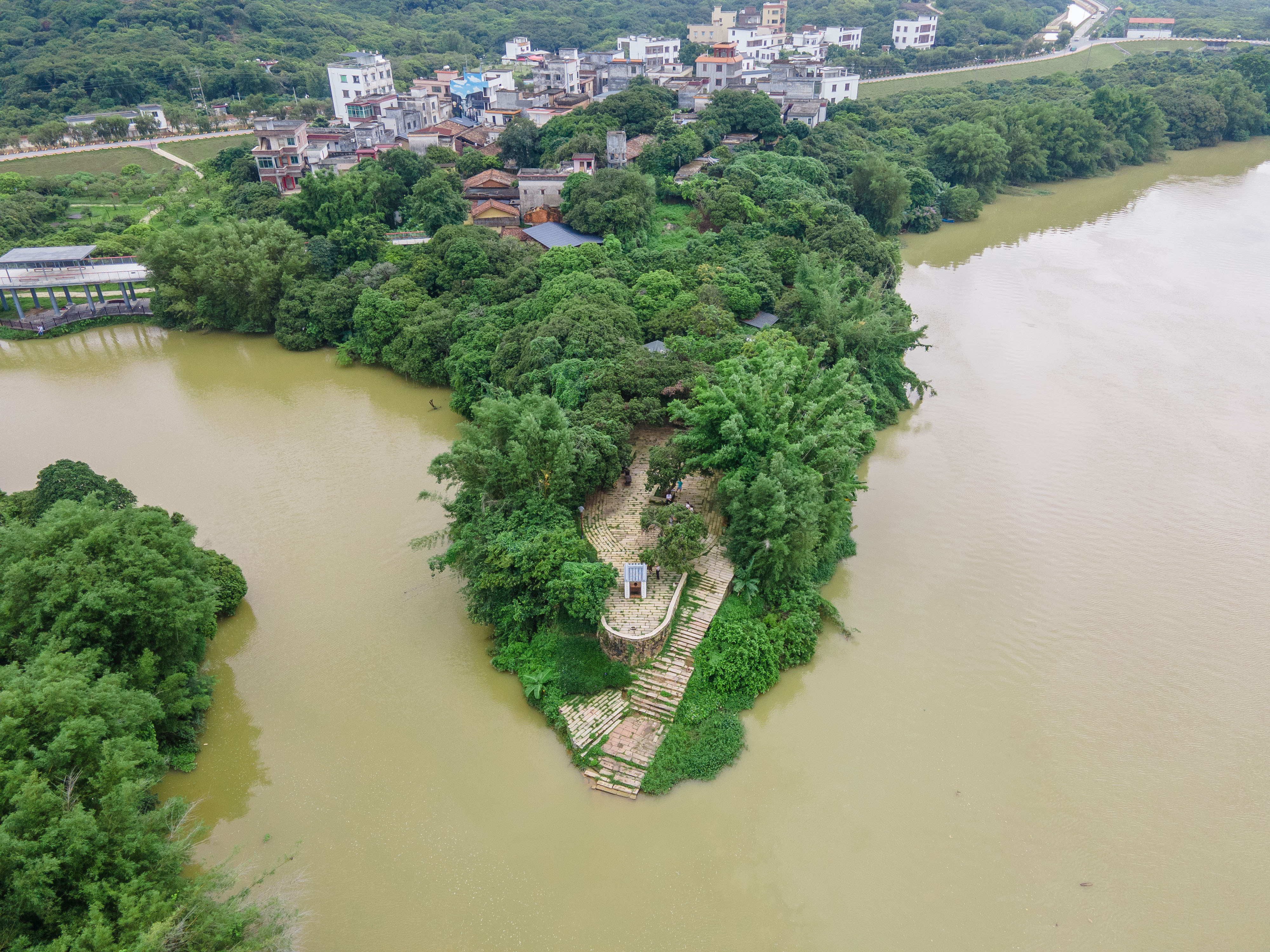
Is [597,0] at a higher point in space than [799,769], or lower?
higher

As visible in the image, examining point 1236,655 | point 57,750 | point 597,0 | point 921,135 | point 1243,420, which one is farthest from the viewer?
point 597,0

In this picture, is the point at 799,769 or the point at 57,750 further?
the point at 799,769

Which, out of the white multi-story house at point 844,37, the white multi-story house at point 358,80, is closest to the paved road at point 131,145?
the white multi-story house at point 358,80

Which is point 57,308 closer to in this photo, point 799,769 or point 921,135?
point 799,769

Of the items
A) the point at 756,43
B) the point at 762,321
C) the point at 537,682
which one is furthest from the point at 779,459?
the point at 756,43

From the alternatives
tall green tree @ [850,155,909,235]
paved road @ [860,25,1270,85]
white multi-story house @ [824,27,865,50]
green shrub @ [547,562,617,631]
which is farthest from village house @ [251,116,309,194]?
white multi-story house @ [824,27,865,50]

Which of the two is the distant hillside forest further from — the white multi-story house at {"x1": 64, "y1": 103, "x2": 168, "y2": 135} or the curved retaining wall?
the curved retaining wall

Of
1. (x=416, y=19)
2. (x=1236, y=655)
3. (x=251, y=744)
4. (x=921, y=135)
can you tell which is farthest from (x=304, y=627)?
(x=416, y=19)
